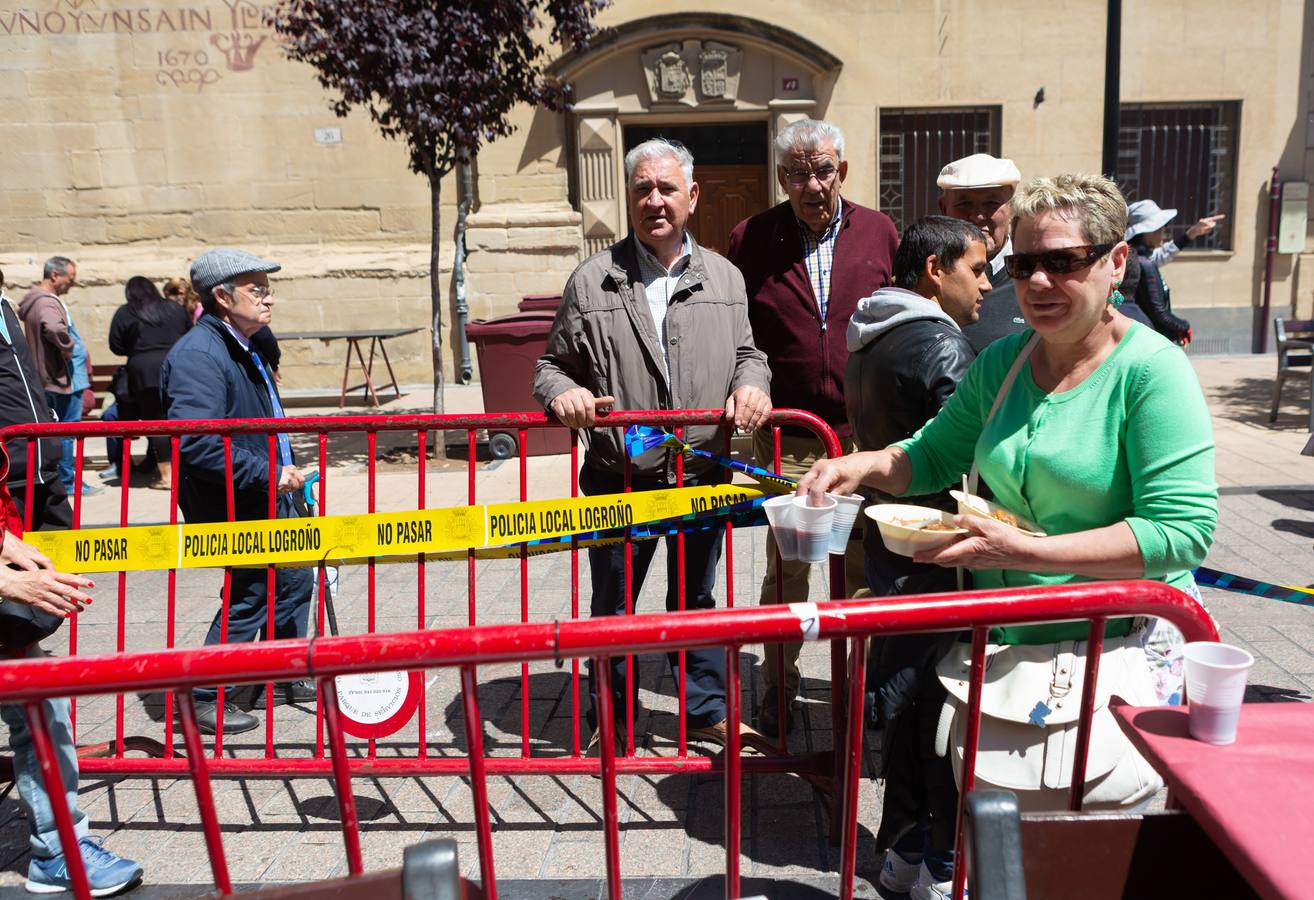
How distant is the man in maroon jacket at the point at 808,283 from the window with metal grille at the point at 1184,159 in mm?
11065

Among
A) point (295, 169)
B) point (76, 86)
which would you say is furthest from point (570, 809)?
point (76, 86)

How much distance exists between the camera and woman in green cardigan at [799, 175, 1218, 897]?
6.46 ft

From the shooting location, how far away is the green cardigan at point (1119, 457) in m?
1.96

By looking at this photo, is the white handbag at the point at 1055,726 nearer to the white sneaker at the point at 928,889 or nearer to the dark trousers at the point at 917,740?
the dark trousers at the point at 917,740

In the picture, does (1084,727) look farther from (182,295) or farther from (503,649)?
(182,295)

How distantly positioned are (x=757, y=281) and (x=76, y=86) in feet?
40.5

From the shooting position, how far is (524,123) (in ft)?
42.9

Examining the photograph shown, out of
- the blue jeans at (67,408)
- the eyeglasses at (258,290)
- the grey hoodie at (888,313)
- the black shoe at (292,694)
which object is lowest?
the black shoe at (292,694)

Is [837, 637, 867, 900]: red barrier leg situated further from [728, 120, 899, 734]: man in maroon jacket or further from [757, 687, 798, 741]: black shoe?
[728, 120, 899, 734]: man in maroon jacket

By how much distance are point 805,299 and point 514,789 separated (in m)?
2.16

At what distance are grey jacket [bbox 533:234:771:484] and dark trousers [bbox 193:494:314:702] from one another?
1339 millimetres

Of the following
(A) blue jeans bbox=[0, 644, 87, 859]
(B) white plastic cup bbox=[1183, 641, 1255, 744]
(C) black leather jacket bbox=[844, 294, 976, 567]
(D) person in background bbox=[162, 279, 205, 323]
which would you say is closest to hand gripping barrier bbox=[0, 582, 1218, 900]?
(B) white plastic cup bbox=[1183, 641, 1255, 744]

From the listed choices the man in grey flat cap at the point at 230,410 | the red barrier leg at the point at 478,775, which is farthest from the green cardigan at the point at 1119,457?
the man in grey flat cap at the point at 230,410

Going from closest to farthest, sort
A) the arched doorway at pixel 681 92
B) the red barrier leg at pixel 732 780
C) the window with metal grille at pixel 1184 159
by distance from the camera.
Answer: the red barrier leg at pixel 732 780 → the arched doorway at pixel 681 92 → the window with metal grille at pixel 1184 159
